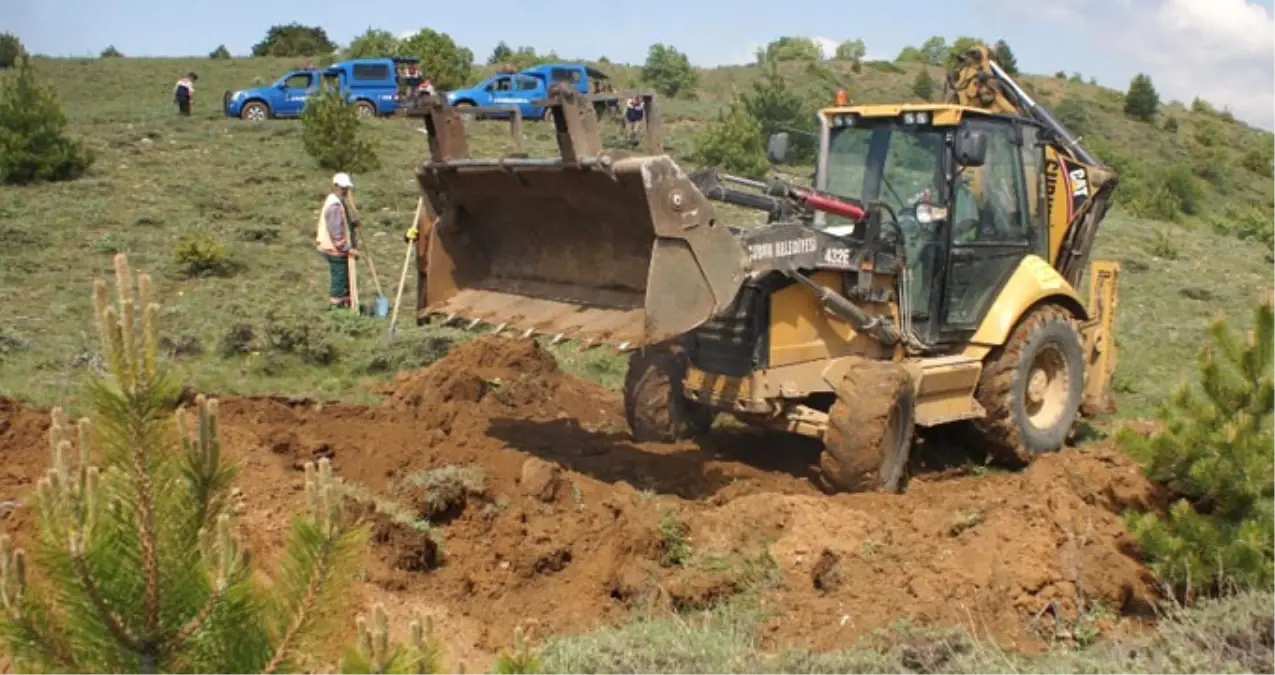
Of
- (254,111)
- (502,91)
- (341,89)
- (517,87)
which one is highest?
(517,87)

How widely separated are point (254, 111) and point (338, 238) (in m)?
21.1

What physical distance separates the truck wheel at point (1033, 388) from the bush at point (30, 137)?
57.2ft

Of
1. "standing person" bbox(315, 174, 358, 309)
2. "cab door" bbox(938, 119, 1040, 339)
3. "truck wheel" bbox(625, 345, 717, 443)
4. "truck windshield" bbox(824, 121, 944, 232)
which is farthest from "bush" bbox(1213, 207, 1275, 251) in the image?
"truck wheel" bbox(625, 345, 717, 443)

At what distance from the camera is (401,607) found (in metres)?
6.31

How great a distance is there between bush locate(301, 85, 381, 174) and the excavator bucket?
16.2 m

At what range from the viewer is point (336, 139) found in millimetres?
24797

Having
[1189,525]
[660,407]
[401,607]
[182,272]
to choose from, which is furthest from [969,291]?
[182,272]

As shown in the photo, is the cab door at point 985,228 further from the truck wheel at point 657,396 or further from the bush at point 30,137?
the bush at point 30,137

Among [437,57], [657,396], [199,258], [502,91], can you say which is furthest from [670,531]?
[437,57]

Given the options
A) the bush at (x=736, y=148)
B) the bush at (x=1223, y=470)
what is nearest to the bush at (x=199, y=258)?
the bush at (x=1223, y=470)

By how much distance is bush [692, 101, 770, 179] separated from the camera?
1110 inches

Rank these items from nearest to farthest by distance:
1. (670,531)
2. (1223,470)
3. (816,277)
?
(1223,470), (670,531), (816,277)

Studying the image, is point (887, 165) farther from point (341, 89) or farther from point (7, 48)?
point (7, 48)

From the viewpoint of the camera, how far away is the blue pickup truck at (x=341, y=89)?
→ 110 ft
